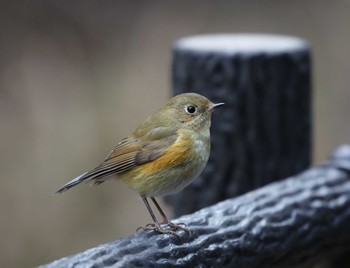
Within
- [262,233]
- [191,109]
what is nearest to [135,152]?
[191,109]

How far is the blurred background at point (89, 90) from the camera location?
791 centimetres

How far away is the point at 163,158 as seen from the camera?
3.38 meters

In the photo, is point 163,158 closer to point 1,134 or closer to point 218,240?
point 218,240

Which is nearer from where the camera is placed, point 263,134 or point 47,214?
point 263,134

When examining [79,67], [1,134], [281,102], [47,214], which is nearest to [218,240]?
[281,102]

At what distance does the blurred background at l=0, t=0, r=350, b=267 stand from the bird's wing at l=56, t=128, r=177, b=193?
4.40m

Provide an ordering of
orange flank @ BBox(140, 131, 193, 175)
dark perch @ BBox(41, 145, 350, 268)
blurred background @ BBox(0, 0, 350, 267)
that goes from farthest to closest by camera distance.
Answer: blurred background @ BBox(0, 0, 350, 267), orange flank @ BBox(140, 131, 193, 175), dark perch @ BBox(41, 145, 350, 268)

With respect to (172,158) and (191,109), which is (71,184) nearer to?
(172,158)

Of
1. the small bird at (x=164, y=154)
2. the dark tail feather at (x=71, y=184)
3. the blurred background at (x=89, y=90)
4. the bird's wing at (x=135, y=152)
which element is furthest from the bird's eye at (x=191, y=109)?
the blurred background at (x=89, y=90)

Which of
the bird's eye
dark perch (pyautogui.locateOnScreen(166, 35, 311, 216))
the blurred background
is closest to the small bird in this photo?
the bird's eye

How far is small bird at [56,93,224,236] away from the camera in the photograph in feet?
10.9

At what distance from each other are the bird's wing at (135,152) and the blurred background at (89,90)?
440 cm

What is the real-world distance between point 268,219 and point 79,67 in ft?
19.9

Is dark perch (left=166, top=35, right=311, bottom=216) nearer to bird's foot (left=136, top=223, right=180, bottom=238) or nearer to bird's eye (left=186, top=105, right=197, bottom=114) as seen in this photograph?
bird's eye (left=186, top=105, right=197, bottom=114)
